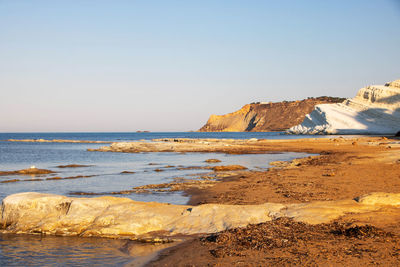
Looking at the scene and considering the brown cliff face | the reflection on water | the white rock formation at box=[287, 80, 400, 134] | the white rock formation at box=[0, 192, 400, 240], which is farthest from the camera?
the brown cliff face

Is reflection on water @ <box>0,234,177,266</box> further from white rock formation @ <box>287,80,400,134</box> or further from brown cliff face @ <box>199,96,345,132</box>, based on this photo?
brown cliff face @ <box>199,96,345,132</box>

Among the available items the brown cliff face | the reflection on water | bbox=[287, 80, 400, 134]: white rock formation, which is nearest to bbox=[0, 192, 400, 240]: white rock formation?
the reflection on water

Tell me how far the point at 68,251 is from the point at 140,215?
1.79 m

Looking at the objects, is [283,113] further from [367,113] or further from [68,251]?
[68,251]

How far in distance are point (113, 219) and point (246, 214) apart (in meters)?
3.14

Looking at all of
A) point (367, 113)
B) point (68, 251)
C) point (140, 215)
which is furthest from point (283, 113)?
point (68, 251)

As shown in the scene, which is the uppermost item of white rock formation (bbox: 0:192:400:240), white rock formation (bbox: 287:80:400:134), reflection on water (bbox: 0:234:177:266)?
white rock formation (bbox: 287:80:400:134)

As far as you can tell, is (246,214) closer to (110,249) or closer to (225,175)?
(110,249)

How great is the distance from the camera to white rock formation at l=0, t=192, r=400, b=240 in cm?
823

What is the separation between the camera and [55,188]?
16.5m

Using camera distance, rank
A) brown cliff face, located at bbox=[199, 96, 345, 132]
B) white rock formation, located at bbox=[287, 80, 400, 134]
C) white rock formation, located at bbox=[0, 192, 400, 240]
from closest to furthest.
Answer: white rock formation, located at bbox=[0, 192, 400, 240]
white rock formation, located at bbox=[287, 80, 400, 134]
brown cliff face, located at bbox=[199, 96, 345, 132]

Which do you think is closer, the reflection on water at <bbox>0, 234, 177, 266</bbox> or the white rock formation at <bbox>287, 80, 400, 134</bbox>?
the reflection on water at <bbox>0, 234, 177, 266</bbox>

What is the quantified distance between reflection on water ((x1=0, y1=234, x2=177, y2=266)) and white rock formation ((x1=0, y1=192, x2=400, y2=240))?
1.09 feet

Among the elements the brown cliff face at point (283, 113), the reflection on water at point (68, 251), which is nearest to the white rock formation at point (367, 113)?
the reflection on water at point (68, 251)
